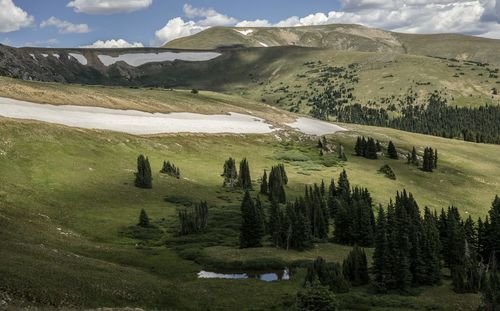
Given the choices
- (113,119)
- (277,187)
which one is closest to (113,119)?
(113,119)

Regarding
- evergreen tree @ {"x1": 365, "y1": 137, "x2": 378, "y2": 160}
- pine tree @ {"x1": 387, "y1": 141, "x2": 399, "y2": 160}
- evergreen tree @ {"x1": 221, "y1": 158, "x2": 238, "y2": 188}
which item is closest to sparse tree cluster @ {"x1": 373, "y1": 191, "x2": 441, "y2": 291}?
evergreen tree @ {"x1": 221, "y1": 158, "x2": 238, "y2": 188}

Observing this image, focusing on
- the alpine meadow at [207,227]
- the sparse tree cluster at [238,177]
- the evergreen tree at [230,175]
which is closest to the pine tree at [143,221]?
the alpine meadow at [207,227]

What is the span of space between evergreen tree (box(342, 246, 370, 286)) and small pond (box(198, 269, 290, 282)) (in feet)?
29.1

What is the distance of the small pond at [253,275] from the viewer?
6938 cm

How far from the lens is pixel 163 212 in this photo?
98500mm

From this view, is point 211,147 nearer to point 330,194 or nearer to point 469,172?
point 330,194

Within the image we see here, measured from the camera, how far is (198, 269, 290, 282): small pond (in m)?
69.4

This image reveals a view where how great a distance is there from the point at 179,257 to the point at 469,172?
135m

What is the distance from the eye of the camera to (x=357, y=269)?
69375mm

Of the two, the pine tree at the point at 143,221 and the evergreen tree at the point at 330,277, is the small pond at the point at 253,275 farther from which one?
the pine tree at the point at 143,221

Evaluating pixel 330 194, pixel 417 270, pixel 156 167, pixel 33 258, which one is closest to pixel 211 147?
pixel 156 167

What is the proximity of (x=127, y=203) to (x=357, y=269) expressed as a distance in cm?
5048

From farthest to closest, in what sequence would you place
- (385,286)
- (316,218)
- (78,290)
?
1. (316,218)
2. (385,286)
3. (78,290)

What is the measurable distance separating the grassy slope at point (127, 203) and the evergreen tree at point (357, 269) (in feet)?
16.3
